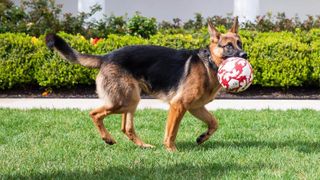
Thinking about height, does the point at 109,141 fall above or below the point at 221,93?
above

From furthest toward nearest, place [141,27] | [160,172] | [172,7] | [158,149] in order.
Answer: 1. [172,7]
2. [141,27]
3. [158,149]
4. [160,172]

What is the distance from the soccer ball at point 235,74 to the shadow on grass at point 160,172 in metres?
0.86

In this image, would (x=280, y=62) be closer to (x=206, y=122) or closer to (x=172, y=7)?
(x=206, y=122)

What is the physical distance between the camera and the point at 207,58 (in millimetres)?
6773

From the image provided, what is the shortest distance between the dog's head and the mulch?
504 cm

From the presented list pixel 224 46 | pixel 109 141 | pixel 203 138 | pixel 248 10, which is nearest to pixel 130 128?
pixel 109 141

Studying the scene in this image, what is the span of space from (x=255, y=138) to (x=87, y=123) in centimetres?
241

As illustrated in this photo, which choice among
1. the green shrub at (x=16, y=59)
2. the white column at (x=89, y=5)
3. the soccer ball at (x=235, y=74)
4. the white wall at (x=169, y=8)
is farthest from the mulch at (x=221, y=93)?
the soccer ball at (x=235, y=74)

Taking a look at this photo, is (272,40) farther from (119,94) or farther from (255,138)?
(119,94)

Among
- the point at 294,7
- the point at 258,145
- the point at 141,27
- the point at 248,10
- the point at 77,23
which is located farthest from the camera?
the point at 294,7

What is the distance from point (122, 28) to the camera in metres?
13.6

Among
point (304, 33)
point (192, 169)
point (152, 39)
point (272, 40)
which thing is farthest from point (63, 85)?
point (192, 169)

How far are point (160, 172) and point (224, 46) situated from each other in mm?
1776

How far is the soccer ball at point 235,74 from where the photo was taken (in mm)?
6168
